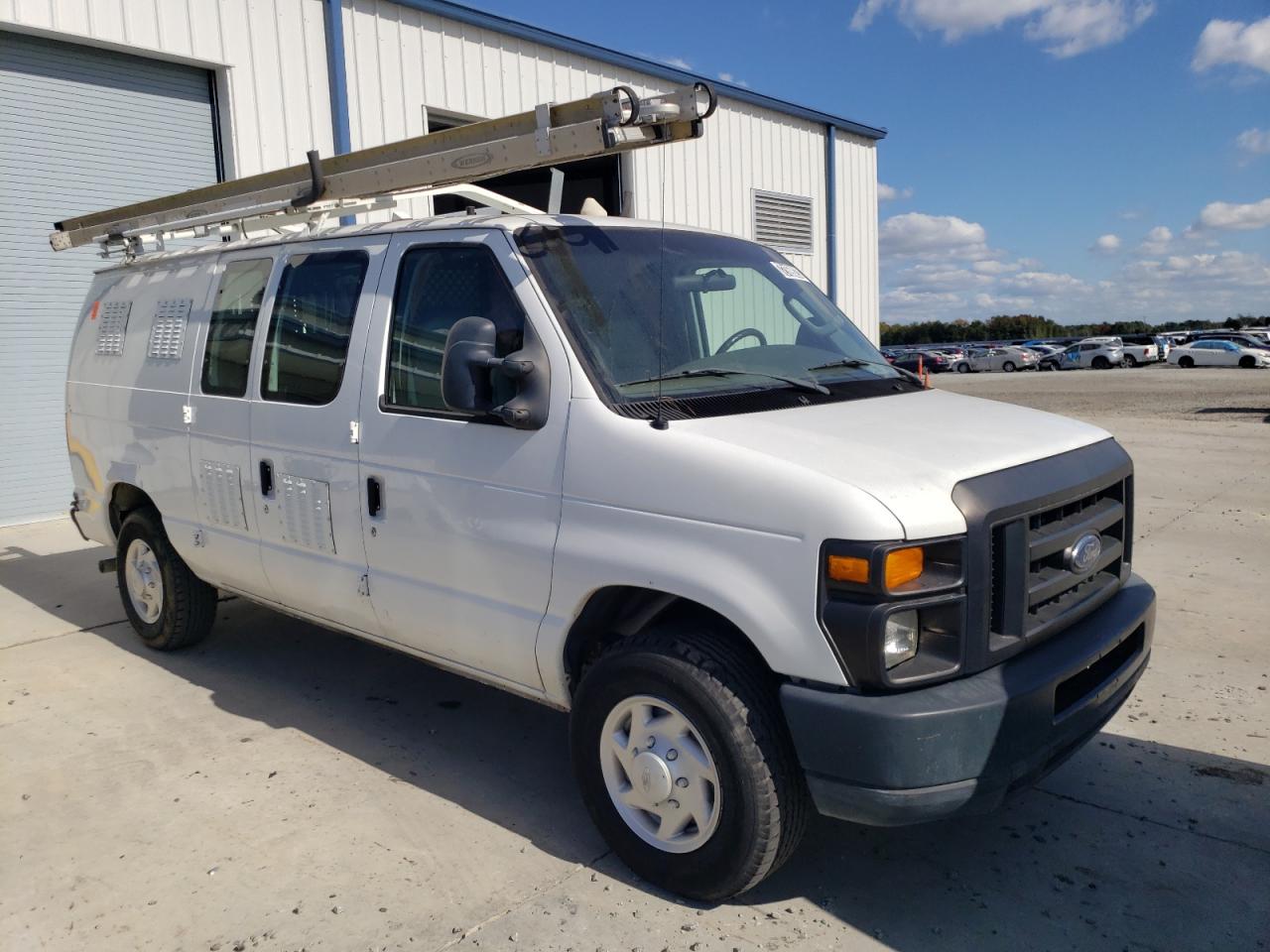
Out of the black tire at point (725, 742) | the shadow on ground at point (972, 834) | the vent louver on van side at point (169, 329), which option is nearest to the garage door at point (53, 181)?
the vent louver on van side at point (169, 329)

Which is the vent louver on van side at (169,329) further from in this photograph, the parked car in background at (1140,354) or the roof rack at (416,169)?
the parked car in background at (1140,354)

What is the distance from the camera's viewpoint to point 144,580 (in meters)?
5.68

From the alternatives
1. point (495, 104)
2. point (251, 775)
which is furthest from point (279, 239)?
point (495, 104)

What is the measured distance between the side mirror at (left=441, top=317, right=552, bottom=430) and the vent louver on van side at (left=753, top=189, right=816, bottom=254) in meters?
11.7

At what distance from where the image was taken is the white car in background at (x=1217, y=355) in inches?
1721

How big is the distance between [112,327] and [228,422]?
1.52m

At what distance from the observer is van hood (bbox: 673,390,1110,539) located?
280 centimetres

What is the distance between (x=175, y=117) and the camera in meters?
9.61

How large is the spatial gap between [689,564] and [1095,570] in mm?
1417

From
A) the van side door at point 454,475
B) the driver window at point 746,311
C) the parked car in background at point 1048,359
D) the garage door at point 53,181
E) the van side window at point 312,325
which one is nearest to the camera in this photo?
the van side door at point 454,475

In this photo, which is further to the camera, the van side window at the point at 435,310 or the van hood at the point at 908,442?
the van side window at the point at 435,310

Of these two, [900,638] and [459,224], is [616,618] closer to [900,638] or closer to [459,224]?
[900,638]

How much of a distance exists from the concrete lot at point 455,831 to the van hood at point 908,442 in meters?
1.33

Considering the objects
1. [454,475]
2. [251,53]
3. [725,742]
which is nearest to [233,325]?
[454,475]
